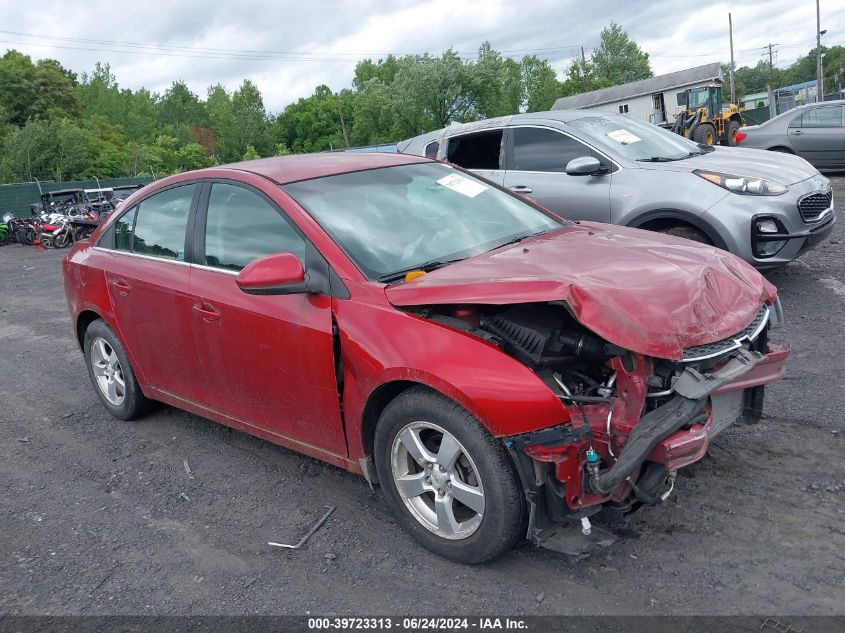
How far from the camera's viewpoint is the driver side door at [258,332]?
3447 millimetres

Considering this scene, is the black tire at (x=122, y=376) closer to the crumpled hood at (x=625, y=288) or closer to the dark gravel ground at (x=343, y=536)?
the dark gravel ground at (x=343, y=536)

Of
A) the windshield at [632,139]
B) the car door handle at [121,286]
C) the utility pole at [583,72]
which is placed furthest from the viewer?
the utility pole at [583,72]

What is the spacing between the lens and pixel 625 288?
2.92 meters

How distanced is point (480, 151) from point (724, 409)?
549 cm

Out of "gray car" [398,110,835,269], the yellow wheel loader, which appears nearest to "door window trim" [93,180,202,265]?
"gray car" [398,110,835,269]

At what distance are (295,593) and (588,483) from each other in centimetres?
129

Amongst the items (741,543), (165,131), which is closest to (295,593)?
(741,543)

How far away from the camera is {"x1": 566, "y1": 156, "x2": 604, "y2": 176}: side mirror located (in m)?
6.83

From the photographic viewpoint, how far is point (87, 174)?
41438 mm

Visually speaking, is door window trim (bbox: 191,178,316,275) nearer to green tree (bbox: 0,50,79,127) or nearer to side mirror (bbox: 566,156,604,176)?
side mirror (bbox: 566,156,604,176)

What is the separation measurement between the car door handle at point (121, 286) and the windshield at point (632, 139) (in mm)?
4590

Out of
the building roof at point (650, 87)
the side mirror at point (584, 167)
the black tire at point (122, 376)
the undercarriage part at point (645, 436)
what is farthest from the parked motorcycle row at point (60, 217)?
the building roof at point (650, 87)

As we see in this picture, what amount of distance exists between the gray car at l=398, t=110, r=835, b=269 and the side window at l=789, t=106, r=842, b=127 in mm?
9118

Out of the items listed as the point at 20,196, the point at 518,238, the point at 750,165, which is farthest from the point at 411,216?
the point at 20,196
